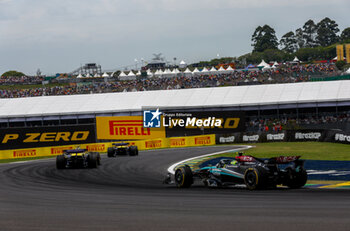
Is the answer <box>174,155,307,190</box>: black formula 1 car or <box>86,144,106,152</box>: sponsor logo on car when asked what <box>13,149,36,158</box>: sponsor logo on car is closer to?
<box>86,144,106,152</box>: sponsor logo on car

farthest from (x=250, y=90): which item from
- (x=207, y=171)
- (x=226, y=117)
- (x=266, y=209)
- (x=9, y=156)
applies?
A: (x=266, y=209)

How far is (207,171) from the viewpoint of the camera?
1550cm

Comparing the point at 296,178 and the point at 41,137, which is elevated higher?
the point at 41,137

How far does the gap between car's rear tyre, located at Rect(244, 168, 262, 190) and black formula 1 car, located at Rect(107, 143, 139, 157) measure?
2095cm

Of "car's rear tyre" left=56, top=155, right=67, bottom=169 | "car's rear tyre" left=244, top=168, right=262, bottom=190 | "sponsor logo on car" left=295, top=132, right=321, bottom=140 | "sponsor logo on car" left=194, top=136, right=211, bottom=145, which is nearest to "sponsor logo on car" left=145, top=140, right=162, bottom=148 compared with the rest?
"sponsor logo on car" left=194, top=136, right=211, bottom=145

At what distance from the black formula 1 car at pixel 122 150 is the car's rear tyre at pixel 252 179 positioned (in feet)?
68.7

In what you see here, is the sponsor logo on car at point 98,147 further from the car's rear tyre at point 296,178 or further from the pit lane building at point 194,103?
the car's rear tyre at point 296,178

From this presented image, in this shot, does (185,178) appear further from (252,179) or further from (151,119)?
(151,119)

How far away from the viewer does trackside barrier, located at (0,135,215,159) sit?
43.3 metres

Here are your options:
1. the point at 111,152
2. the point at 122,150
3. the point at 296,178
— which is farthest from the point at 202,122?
the point at 296,178

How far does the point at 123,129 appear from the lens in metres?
49.1

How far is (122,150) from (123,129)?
47.5 feet

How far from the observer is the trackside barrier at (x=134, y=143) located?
43.3 m

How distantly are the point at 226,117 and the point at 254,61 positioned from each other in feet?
398
